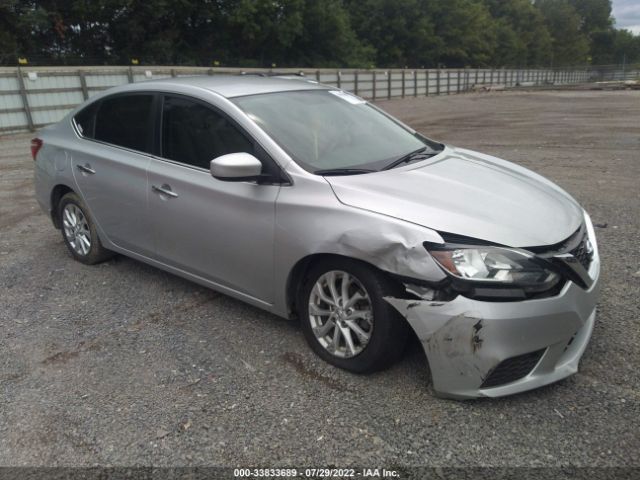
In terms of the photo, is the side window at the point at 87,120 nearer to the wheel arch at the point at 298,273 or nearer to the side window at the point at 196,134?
the side window at the point at 196,134

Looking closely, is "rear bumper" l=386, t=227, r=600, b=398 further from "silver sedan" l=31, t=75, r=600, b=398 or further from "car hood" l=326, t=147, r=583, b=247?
"car hood" l=326, t=147, r=583, b=247

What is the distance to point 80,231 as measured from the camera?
4820mm

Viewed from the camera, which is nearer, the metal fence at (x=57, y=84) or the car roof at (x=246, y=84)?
the car roof at (x=246, y=84)

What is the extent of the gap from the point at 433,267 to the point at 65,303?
2955 millimetres

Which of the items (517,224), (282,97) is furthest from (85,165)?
(517,224)

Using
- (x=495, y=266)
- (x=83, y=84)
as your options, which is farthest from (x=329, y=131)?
(x=83, y=84)

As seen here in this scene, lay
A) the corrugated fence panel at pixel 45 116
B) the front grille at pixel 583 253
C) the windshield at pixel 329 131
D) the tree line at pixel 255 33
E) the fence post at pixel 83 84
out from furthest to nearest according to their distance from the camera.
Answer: the tree line at pixel 255 33, the fence post at pixel 83 84, the corrugated fence panel at pixel 45 116, the windshield at pixel 329 131, the front grille at pixel 583 253

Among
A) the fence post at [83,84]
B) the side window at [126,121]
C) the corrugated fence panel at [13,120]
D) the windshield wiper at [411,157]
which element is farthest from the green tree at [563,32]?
the side window at [126,121]

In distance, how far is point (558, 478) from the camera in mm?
2242

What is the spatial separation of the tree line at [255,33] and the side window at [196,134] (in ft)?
79.2

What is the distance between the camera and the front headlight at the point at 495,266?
2.52 meters

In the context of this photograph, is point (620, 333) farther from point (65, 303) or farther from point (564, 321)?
point (65, 303)

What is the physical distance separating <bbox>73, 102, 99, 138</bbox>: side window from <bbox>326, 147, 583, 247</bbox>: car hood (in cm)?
261

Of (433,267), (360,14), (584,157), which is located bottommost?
(584,157)
